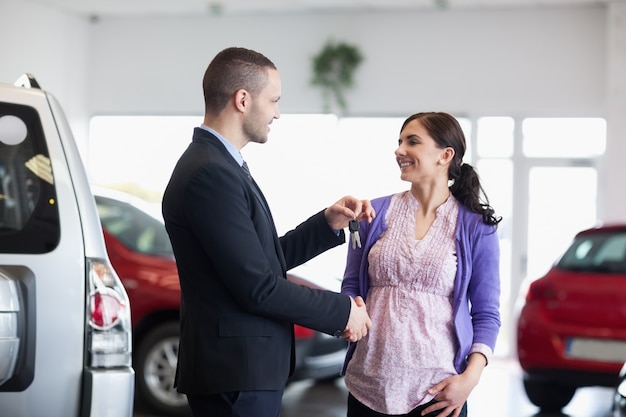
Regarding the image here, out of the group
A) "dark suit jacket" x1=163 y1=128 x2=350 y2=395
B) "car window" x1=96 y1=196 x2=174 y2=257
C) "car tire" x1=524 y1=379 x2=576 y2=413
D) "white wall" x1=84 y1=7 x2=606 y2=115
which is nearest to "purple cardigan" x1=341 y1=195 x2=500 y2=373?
"dark suit jacket" x1=163 y1=128 x2=350 y2=395

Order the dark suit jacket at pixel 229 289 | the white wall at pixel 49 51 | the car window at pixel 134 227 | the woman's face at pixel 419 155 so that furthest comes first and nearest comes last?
the white wall at pixel 49 51, the car window at pixel 134 227, the woman's face at pixel 419 155, the dark suit jacket at pixel 229 289

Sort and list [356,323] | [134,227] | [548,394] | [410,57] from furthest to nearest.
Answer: [410,57]
[548,394]
[134,227]
[356,323]

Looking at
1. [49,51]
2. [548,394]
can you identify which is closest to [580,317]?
[548,394]

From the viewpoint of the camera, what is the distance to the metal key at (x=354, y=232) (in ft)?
8.59

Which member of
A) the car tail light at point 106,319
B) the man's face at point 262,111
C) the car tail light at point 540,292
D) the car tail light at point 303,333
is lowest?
the car tail light at point 303,333

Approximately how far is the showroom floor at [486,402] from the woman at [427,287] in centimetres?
386

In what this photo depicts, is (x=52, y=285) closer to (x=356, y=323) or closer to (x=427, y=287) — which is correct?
(x=356, y=323)

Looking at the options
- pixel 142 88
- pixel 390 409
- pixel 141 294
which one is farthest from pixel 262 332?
pixel 142 88

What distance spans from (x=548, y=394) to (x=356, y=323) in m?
4.81

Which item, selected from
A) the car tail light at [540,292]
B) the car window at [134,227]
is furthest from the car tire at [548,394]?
the car window at [134,227]

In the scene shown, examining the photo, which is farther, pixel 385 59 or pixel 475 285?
pixel 385 59

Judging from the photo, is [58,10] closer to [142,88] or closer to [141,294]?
[142,88]

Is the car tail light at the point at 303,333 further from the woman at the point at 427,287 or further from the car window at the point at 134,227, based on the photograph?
the woman at the point at 427,287

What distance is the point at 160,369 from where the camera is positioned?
6184mm
